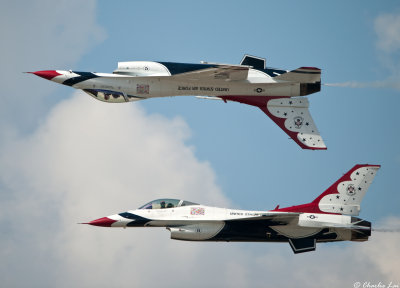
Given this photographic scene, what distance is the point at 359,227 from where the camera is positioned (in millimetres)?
75125

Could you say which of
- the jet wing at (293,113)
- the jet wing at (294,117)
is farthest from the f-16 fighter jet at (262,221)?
the jet wing at (294,117)

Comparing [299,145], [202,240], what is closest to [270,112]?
[299,145]

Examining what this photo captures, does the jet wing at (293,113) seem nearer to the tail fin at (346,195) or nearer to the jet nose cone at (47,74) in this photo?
the tail fin at (346,195)

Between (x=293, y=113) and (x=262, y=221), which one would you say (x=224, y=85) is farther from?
(x=262, y=221)

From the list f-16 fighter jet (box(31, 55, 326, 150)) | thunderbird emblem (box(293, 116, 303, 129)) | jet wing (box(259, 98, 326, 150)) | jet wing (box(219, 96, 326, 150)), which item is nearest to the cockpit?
f-16 fighter jet (box(31, 55, 326, 150))

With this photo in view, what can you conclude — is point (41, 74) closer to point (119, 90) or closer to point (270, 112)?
point (119, 90)

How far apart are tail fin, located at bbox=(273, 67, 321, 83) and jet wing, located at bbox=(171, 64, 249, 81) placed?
2.01 m

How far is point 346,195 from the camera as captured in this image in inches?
3009

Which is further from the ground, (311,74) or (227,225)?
(311,74)

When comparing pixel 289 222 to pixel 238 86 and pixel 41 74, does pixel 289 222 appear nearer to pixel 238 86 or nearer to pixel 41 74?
pixel 238 86

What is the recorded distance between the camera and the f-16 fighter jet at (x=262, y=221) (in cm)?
7538

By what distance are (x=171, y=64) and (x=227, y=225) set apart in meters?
8.24

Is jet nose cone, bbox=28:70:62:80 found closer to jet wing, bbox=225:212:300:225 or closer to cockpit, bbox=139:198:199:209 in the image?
cockpit, bbox=139:198:199:209

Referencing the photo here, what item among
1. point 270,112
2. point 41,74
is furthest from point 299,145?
point 41,74
